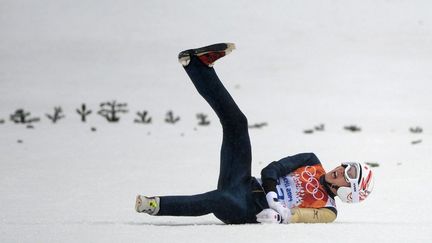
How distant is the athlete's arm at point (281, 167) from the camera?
5.11 m

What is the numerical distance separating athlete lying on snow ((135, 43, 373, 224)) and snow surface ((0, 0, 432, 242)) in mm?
188

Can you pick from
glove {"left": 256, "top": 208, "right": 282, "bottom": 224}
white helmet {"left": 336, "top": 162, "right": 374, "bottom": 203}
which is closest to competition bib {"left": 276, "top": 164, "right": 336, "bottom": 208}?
white helmet {"left": 336, "top": 162, "right": 374, "bottom": 203}

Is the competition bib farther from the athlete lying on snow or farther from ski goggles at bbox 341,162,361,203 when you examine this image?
ski goggles at bbox 341,162,361,203

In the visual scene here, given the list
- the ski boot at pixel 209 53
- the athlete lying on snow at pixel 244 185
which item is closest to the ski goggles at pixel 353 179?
the athlete lying on snow at pixel 244 185

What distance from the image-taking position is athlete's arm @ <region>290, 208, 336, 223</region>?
5.07 m

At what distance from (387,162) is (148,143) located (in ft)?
11.1

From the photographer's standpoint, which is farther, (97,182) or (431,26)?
(431,26)

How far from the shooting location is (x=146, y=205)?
16.0ft

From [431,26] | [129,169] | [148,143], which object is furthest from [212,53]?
[431,26]

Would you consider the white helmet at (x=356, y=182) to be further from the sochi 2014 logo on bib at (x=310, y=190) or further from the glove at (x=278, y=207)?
the glove at (x=278, y=207)

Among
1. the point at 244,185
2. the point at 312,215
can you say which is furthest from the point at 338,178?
the point at 244,185

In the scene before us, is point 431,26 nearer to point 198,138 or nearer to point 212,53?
point 198,138

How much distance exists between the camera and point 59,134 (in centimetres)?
1118

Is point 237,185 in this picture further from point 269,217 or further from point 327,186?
point 327,186
